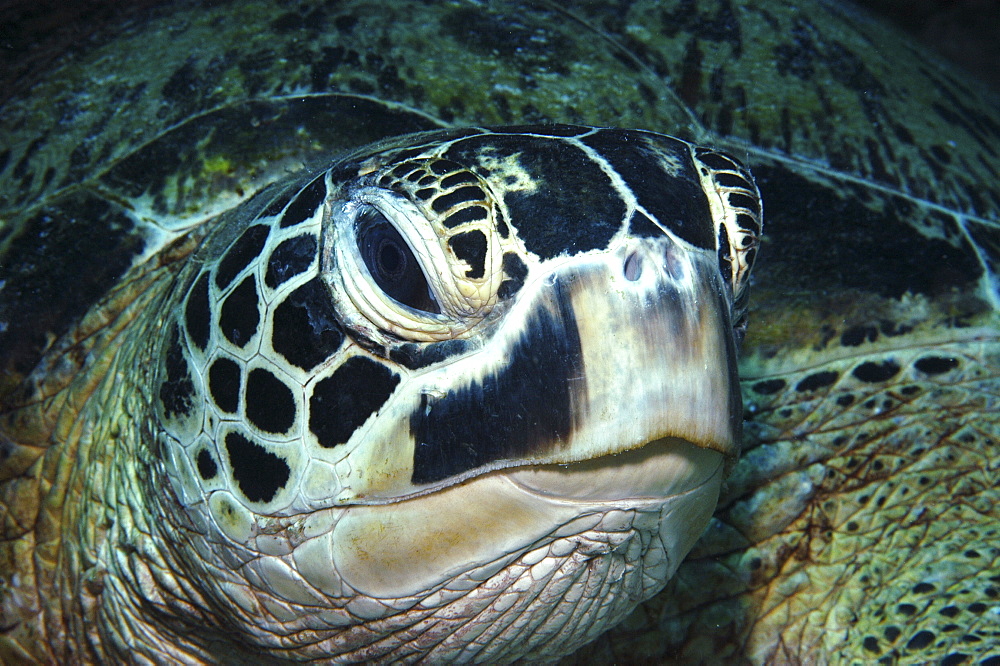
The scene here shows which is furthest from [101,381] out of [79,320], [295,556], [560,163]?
[560,163]

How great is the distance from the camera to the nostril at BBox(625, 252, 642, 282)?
0.84 meters

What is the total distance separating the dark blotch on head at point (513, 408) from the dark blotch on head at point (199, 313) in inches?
17.1

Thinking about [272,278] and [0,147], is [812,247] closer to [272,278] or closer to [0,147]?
[272,278]

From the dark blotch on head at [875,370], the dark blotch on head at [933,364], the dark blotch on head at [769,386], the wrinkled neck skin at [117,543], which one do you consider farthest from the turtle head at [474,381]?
the dark blotch on head at [933,364]

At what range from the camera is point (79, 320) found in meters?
1.54

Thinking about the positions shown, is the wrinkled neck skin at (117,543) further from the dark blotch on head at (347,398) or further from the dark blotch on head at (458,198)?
the dark blotch on head at (458,198)

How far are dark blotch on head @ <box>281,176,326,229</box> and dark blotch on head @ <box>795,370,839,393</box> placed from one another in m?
1.27

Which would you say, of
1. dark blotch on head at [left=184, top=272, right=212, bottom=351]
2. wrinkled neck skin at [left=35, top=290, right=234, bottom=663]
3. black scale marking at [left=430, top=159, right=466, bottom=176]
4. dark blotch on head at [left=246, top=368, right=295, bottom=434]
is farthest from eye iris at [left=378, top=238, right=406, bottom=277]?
wrinkled neck skin at [left=35, top=290, right=234, bottom=663]

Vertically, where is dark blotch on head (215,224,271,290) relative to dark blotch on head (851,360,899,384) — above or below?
above

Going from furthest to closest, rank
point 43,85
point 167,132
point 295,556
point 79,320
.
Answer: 1. point 43,85
2. point 167,132
3. point 79,320
4. point 295,556

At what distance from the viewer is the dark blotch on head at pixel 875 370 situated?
1.76 meters

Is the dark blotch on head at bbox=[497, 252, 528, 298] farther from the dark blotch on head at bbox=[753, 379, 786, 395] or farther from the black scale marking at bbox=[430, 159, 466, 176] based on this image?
the dark blotch on head at bbox=[753, 379, 786, 395]

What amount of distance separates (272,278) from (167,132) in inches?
34.6

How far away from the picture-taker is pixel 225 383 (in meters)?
1.05
